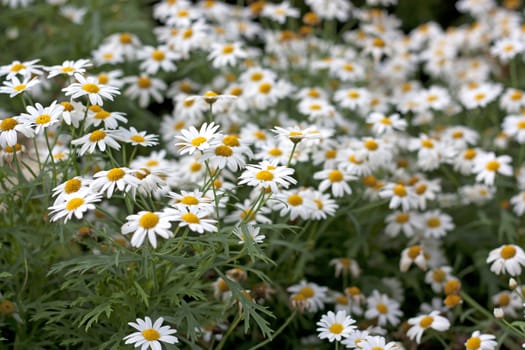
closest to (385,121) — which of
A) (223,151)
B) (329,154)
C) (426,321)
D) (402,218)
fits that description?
(329,154)

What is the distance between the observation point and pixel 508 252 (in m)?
2.84

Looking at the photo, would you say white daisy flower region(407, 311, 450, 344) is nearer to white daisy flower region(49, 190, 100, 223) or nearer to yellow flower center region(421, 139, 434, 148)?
yellow flower center region(421, 139, 434, 148)

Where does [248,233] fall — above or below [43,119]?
below

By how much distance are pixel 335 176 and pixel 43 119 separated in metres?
1.23

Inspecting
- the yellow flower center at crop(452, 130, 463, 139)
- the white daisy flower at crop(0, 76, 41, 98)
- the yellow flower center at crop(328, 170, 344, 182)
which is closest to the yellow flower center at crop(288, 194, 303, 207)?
the yellow flower center at crop(328, 170, 344, 182)

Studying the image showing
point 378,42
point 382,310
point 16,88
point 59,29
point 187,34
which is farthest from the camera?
point 59,29

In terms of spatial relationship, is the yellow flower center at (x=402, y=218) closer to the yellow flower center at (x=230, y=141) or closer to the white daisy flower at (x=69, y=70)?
the yellow flower center at (x=230, y=141)

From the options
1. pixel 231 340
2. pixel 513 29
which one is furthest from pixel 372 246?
pixel 513 29

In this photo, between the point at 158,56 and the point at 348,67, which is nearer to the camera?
the point at 158,56

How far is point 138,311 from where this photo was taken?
2.37 meters

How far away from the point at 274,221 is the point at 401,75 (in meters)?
1.98

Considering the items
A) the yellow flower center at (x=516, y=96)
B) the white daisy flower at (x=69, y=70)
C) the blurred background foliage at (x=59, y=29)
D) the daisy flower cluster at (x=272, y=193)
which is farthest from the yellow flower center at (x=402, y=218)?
the blurred background foliage at (x=59, y=29)

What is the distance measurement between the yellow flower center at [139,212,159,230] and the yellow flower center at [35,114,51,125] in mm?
535

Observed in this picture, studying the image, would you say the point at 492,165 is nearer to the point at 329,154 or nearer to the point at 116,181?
the point at 329,154
